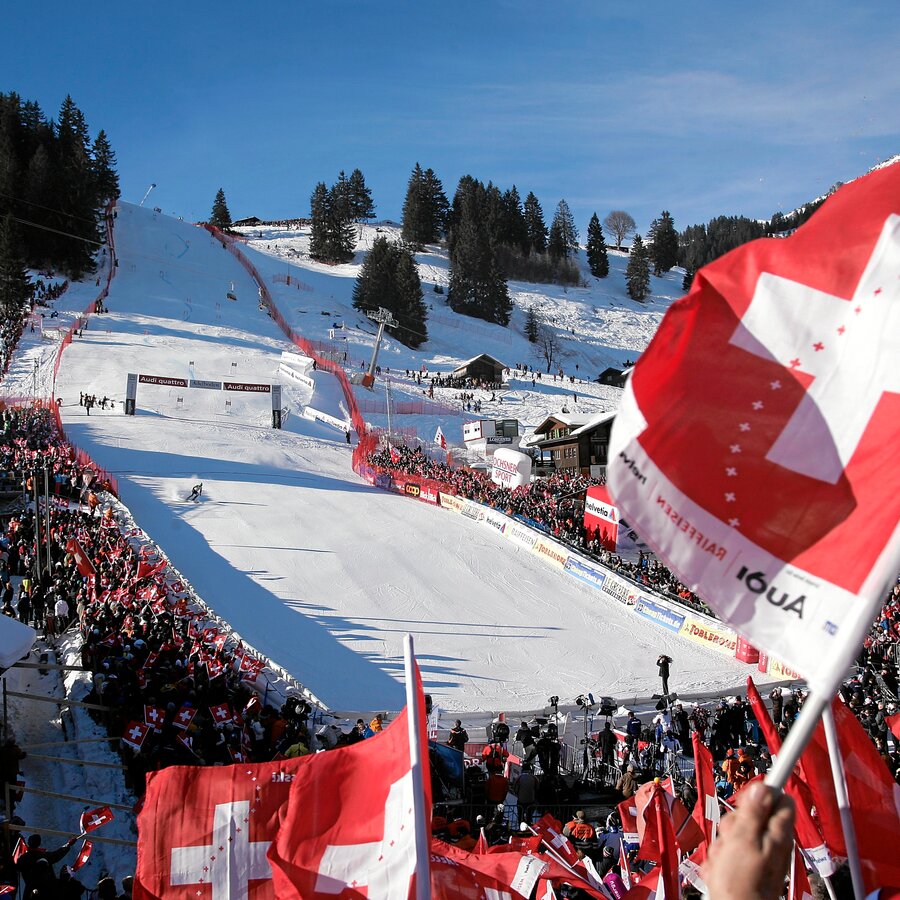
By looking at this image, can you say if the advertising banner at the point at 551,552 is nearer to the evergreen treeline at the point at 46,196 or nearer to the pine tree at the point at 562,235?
the evergreen treeline at the point at 46,196

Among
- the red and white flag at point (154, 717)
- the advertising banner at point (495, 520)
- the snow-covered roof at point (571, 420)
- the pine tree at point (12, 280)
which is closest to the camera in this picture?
the red and white flag at point (154, 717)

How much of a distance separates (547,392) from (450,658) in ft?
140

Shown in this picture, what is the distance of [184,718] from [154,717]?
13.8 inches

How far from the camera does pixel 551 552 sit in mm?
24469

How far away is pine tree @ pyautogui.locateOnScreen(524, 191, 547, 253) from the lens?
4471 inches

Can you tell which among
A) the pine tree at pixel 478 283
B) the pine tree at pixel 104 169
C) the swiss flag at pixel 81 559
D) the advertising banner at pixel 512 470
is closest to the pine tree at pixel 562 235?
the pine tree at pixel 478 283

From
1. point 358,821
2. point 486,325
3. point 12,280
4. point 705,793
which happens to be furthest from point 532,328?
point 358,821

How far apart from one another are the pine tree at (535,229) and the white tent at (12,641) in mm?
107261

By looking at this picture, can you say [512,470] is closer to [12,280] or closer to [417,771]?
[417,771]

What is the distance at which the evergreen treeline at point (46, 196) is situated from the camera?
64812mm

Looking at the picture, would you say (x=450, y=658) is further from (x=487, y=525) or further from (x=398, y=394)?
(x=398, y=394)

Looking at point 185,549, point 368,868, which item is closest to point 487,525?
point 185,549

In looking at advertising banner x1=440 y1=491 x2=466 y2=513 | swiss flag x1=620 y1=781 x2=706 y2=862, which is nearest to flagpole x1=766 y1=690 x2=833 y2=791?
swiss flag x1=620 y1=781 x2=706 y2=862

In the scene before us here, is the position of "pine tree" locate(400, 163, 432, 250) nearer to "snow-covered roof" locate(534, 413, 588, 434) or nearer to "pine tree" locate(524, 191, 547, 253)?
"pine tree" locate(524, 191, 547, 253)
